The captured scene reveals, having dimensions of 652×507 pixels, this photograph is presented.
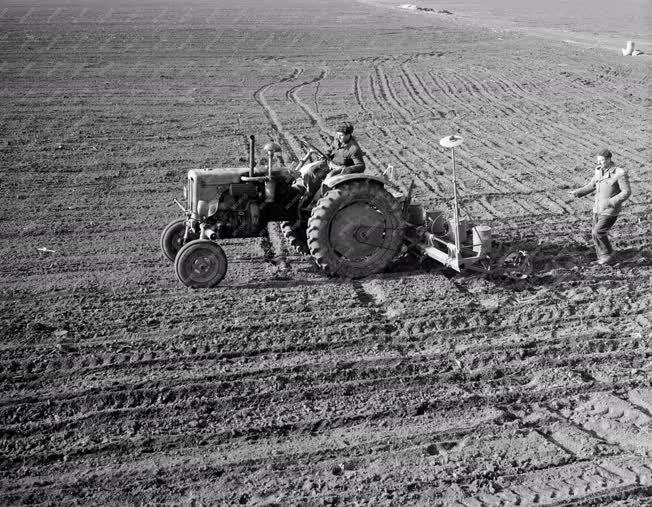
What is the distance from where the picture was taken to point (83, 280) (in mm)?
8273

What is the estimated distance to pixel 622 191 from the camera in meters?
8.45

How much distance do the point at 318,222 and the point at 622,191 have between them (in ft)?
11.0

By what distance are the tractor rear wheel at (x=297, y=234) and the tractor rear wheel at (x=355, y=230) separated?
18.2 inches

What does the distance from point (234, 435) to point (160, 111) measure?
44.0 ft

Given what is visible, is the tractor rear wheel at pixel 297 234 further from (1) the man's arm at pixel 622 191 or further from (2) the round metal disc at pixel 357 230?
(1) the man's arm at pixel 622 191

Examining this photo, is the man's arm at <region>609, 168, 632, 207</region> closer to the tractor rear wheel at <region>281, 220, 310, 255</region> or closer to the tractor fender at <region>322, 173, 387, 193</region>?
the tractor fender at <region>322, 173, 387, 193</region>

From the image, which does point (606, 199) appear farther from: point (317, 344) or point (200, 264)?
point (200, 264)

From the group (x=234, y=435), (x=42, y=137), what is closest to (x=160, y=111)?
(x=42, y=137)

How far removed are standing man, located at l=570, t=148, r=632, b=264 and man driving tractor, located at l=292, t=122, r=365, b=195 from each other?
2.47m

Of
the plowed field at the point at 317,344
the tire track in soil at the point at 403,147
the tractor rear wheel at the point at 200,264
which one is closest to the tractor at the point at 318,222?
the tractor rear wheel at the point at 200,264

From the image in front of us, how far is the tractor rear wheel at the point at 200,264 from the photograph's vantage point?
7.79 metres

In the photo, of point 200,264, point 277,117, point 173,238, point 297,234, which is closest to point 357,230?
point 297,234

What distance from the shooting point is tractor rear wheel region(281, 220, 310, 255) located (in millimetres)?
8445

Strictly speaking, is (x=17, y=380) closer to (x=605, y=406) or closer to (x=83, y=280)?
(x=83, y=280)
